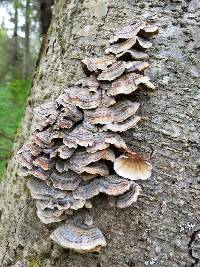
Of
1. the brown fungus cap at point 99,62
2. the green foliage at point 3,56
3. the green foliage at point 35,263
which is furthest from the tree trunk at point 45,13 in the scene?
the green foliage at point 3,56

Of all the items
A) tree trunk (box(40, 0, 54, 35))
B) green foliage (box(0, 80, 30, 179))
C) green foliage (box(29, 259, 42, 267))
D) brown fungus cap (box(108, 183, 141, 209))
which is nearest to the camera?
brown fungus cap (box(108, 183, 141, 209))

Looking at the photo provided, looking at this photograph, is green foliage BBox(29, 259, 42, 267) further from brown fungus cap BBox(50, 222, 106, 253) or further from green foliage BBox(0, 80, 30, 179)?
green foliage BBox(0, 80, 30, 179)

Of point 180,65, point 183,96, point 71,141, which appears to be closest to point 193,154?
point 183,96

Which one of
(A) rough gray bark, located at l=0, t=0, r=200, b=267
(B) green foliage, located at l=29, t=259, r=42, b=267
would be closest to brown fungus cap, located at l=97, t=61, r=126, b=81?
(A) rough gray bark, located at l=0, t=0, r=200, b=267

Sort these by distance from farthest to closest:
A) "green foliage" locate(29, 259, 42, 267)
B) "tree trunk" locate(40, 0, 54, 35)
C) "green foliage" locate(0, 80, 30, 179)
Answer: "tree trunk" locate(40, 0, 54, 35), "green foliage" locate(0, 80, 30, 179), "green foliage" locate(29, 259, 42, 267)

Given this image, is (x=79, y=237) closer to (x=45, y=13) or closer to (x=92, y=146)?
(x=92, y=146)

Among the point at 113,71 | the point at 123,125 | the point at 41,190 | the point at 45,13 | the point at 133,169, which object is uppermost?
the point at 45,13

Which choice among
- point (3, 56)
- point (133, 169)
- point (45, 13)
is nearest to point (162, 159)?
point (133, 169)

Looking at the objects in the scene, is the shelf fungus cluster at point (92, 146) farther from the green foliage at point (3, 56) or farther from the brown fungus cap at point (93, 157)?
the green foliage at point (3, 56)
